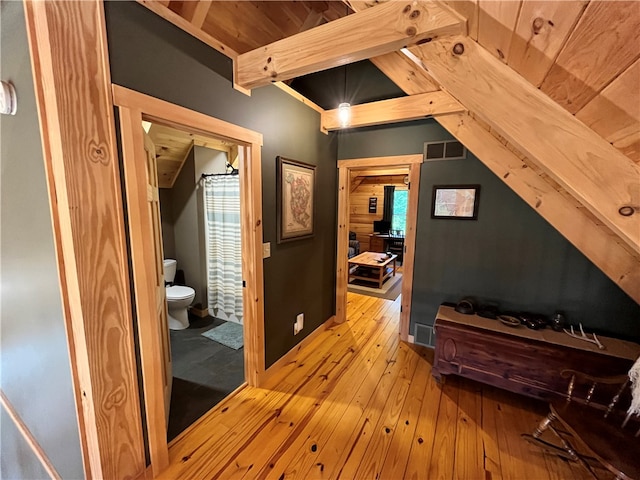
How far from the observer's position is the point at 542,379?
1.88m

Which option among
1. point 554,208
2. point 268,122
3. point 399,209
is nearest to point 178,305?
point 268,122

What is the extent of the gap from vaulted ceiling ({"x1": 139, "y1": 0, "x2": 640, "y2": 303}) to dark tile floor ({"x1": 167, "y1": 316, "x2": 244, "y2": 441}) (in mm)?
2310

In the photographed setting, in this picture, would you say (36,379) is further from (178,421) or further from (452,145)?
(452,145)

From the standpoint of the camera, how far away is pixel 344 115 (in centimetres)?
246

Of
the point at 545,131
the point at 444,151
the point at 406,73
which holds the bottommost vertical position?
the point at 545,131

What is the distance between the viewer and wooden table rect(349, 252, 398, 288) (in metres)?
4.68

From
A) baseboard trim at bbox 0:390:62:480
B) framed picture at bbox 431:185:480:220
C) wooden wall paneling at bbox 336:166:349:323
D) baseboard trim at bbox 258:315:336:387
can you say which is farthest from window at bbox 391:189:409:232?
baseboard trim at bbox 0:390:62:480

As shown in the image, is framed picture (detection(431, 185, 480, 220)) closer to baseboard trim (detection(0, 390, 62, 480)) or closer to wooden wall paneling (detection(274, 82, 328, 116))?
wooden wall paneling (detection(274, 82, 328, 116))

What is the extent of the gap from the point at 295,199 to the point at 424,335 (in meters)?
2.03

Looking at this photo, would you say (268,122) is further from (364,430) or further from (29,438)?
(29,438)

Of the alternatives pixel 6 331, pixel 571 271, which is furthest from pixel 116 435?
pixel 571 271

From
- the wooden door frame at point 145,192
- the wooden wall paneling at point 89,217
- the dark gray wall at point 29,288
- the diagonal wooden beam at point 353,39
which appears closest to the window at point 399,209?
the wooden door frame at point 145,192

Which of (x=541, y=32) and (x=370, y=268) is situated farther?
(x=370, y=268)

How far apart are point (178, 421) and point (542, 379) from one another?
2.63 metres
